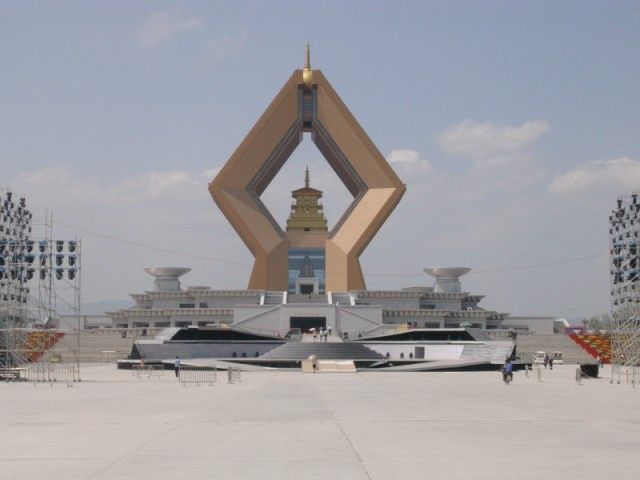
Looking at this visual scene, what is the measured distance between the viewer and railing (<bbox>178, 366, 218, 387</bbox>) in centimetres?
2763

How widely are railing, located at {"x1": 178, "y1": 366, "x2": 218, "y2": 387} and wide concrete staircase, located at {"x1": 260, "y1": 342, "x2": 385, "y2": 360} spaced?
4.56 m

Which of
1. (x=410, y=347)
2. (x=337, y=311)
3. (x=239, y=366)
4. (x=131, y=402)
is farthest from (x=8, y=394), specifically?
(x=337, y=311)

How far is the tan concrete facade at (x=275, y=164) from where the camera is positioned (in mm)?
55656

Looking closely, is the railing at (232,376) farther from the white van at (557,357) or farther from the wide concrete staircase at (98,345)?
the white van at (557,357)

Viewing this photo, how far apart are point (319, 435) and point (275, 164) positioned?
4734cm

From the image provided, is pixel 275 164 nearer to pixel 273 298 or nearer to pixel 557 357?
pixel 273 298

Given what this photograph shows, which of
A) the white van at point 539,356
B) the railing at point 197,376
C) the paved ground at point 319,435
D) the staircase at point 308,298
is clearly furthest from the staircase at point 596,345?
the paved ground at point 319,435

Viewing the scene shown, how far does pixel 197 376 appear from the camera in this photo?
31109 millimetres

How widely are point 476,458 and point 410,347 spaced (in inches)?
1391

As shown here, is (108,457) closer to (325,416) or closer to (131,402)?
(325,416)

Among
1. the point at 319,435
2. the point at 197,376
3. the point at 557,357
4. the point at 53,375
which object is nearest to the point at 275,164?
the point at 557,357

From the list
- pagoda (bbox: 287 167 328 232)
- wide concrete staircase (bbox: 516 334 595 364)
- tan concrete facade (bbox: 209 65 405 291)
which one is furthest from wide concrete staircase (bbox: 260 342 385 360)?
pagoda (bbox: 287 167 328 232)

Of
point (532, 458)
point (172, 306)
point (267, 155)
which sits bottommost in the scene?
point (532, 458)

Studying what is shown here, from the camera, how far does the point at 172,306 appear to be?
184 feet
